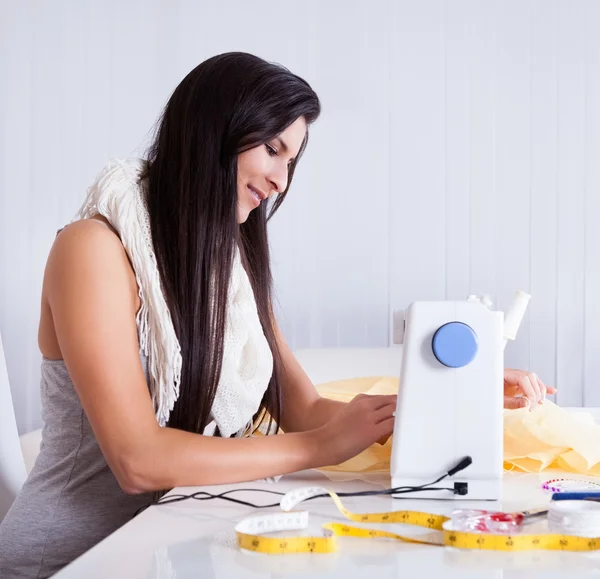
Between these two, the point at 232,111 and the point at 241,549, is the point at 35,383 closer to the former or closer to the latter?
the point at 232,111

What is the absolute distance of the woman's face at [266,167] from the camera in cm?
148

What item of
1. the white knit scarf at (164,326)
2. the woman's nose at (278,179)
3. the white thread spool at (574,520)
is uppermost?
the woman's nose at (278,179)

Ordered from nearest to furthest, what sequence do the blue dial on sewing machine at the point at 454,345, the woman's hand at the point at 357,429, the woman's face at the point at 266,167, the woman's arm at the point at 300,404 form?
1. the blue dial on sewing machine at the point at 454,345
2. the woman's hand at the point at 357,429
3. the woman's face at the point at 266,167
4. the woman's arm at the point at 300,404

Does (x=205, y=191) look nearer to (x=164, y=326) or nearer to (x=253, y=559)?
(x=164, y=326)

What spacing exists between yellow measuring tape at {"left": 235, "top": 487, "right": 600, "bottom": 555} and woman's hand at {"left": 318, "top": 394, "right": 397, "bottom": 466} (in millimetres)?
236

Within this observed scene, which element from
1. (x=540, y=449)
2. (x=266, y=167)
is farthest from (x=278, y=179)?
(x=540, y=449)

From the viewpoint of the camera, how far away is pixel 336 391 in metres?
1.99

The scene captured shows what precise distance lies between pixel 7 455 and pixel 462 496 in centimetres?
89

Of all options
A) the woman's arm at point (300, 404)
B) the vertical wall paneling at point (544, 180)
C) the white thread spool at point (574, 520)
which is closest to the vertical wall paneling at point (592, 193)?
the vertical wall paneling at point (544, 180)

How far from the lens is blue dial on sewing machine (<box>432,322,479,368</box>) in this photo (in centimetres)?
110

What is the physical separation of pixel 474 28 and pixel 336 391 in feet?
7.09

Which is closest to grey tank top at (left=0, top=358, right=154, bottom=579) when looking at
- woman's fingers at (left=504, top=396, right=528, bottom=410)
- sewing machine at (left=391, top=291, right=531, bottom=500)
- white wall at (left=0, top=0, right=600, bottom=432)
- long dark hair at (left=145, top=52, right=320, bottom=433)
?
long dark hair at (left=145, top=52, right=320, bottom=433)

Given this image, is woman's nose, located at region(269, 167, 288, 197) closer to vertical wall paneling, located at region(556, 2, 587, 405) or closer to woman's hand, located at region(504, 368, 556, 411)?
woman's hand, located at region(504, 368, 556, 411)

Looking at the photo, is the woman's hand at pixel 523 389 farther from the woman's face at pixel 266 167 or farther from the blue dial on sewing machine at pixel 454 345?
the woman's face at pixel 266 167
